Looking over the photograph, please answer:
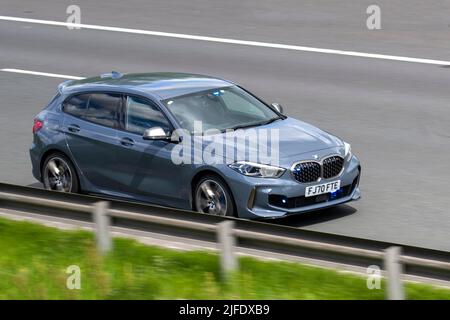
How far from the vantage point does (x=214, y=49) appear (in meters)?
23.3

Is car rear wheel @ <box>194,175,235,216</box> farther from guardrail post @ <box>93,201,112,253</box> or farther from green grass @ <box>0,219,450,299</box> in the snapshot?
guardrail post @ <box>93,201,112,253</box>

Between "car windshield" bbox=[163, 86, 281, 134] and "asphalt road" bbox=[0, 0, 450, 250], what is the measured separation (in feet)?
4.57

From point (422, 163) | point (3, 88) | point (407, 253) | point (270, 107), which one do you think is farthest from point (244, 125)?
point (3, 88)

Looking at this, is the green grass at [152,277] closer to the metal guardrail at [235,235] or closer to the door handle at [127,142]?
the metal guardrail at [235,235]

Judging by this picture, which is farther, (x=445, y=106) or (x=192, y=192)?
(x=445, y=106)

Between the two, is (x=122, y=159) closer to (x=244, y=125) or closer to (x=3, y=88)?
(x=244, y=125)

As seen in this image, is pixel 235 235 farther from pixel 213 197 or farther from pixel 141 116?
pixel 141 116

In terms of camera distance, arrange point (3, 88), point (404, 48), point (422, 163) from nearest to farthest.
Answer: point (422, 163), point (3, 88), point (404, 48)

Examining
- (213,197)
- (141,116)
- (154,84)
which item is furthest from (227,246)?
(154,84)

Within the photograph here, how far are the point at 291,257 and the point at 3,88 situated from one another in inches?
461

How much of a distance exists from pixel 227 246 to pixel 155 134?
10.3 ft

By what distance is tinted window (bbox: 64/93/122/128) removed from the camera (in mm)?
14430

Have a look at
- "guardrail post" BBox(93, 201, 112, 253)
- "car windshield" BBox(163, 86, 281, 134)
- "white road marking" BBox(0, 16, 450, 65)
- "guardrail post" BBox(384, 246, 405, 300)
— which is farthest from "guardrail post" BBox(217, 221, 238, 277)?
"white road marking" BBox(0, 16, 450, 65)

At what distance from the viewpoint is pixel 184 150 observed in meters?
13.5
